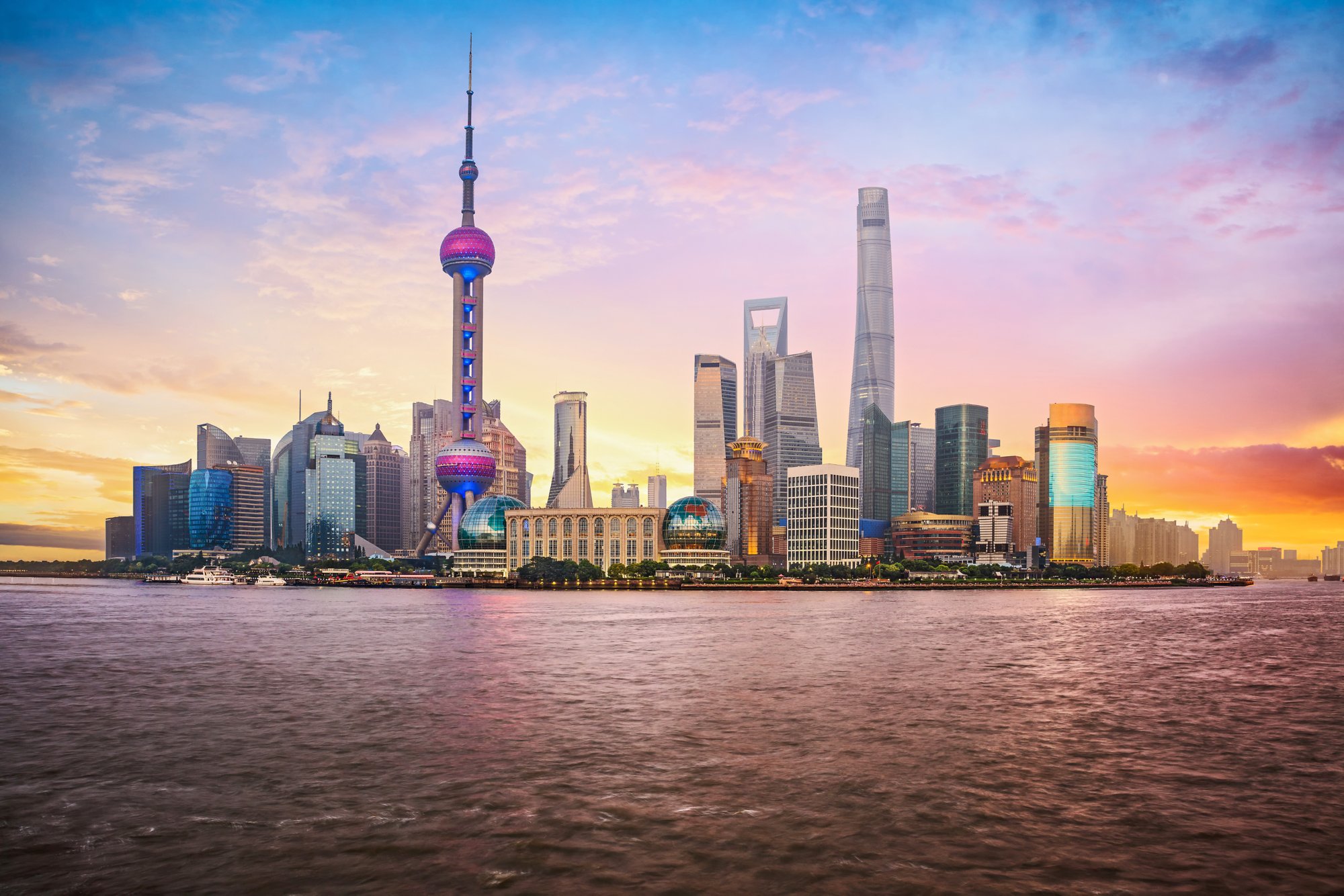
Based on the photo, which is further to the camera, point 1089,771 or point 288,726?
point 288,726

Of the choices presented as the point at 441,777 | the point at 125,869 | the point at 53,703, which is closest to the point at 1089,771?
the point at 441,777

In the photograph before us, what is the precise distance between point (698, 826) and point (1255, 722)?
3618cm

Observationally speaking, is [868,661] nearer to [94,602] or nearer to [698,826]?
[698,826]

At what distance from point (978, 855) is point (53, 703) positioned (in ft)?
175

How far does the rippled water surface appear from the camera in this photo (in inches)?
1041

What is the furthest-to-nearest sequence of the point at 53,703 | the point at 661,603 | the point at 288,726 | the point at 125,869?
the point at 661,603
the point at 53,703
the point at 288,726
the point at 125,869

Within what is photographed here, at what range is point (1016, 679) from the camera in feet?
217

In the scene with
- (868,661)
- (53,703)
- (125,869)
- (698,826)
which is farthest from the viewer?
(868,661)

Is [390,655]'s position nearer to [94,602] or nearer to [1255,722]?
[1255,722]

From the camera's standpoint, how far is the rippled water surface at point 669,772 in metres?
26.4

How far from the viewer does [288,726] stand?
4666cm

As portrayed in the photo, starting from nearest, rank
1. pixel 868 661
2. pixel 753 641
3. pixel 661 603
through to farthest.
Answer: pixel 868 661 → pixel 753 641 → pixel 661 603

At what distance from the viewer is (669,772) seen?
37156 mm

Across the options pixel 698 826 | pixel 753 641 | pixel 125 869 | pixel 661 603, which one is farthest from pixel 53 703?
pixel 661 603
